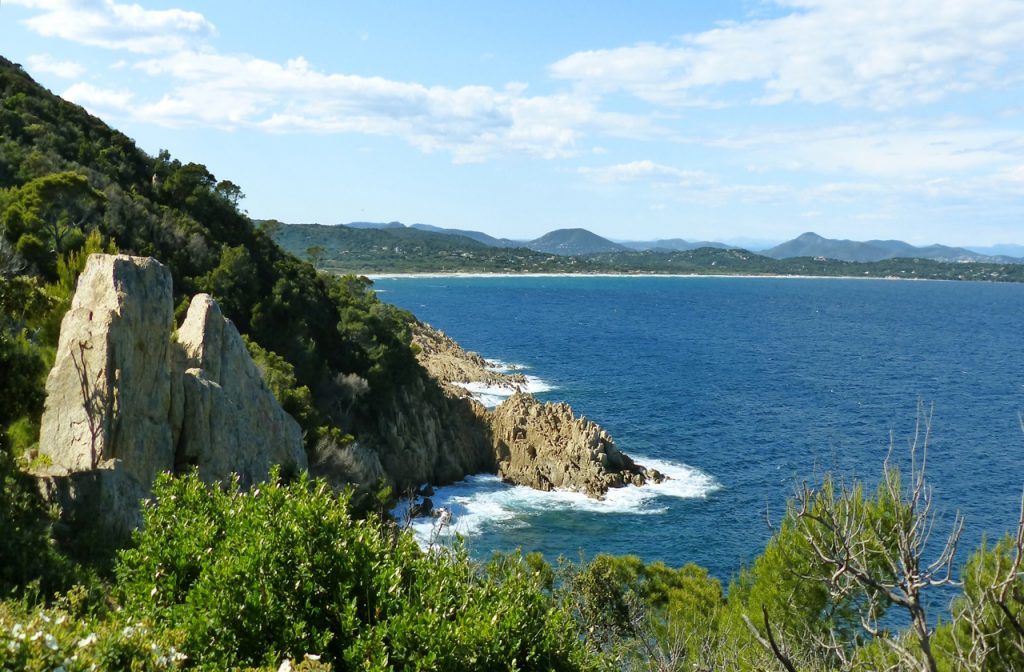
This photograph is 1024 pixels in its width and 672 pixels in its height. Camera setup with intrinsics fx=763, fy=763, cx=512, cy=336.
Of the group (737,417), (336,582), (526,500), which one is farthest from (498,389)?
(336,582)

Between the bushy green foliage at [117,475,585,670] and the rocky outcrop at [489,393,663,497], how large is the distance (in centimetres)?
3794

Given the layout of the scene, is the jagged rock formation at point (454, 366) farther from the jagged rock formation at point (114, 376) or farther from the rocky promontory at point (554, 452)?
the jagged rock formation at point (114, 376)

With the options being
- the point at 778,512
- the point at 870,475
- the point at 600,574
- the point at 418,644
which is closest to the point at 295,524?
the point at 418,644

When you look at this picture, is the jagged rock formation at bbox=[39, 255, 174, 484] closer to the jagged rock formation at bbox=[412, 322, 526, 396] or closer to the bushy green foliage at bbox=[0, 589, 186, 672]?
the bushy green foliage at bbox=[0, 589, 186, 672]

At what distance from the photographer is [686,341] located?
12362cm

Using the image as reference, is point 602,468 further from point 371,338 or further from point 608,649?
point 608,649

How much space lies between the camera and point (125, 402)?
1853 cm

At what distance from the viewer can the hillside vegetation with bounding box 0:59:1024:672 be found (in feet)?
28.8

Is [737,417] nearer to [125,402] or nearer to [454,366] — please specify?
[454,366]

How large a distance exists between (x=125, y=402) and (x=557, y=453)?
3596cm

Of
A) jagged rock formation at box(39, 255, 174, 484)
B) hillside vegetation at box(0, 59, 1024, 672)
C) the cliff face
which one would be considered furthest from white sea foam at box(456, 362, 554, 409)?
jagged rock formation at box(39, 255, 174, 484)

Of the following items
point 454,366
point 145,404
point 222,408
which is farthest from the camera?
point 454,366

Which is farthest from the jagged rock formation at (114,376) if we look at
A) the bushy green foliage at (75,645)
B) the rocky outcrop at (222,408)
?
the bushy green foliage at (75,645)

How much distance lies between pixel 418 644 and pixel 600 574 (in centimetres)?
1865
